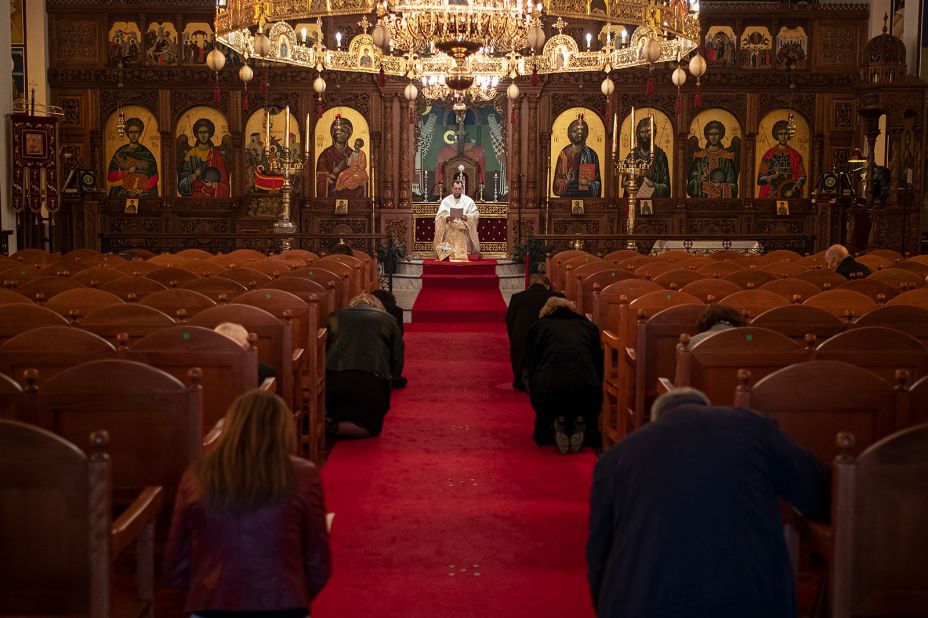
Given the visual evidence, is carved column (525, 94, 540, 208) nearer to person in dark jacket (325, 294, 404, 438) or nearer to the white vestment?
the white vestment

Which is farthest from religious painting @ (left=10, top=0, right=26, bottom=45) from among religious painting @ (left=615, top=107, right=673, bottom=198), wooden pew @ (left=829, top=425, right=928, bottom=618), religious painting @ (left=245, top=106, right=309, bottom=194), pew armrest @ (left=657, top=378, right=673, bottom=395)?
wooden pew @ (left=829, top=425, right=928, bottom=618)

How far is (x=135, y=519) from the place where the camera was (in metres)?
3.90

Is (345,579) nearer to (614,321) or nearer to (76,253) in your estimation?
(614,321)

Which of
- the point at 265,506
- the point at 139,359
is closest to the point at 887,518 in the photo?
the point at 265,506

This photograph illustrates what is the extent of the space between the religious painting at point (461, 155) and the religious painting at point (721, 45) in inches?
273

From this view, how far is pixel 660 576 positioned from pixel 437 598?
2202mm

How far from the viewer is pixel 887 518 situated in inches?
142

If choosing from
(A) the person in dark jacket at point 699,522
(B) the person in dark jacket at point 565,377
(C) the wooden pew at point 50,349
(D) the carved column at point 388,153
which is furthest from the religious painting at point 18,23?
(A) the person in dark jacket at point 699,522

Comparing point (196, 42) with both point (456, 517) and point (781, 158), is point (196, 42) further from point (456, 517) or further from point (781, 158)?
point (456, 517)

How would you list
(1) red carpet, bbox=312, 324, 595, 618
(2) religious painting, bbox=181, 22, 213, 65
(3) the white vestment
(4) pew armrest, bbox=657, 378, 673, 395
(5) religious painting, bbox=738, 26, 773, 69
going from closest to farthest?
(1) red carpet, bbox=312, 324, 595, 618 < (4) pew armrest, bbox=657, 378, 673, 395 < (3) the white vestment < (2) religious painting, bbox=181, 22, 213, 65 < (5) religious painting, bbox=738, 26, 773, 69

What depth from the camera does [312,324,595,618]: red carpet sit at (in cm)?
530

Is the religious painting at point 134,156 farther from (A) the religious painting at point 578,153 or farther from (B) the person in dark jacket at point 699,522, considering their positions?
(B) the person in dark jacket at point 699,522

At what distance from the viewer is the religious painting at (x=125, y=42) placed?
22.7 metres

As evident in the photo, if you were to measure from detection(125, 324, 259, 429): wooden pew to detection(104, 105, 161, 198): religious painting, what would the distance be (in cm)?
1803
